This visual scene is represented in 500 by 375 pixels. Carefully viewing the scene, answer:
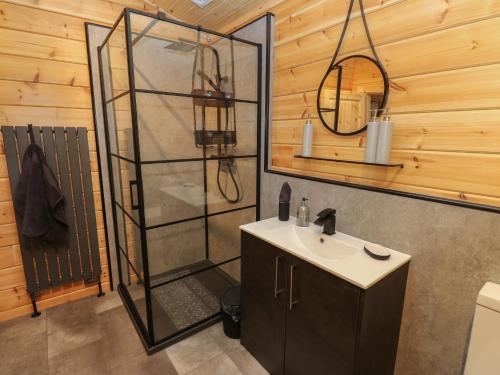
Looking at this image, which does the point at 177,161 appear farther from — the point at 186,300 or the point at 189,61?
the point at 186,300

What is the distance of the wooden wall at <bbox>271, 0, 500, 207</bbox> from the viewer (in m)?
1.08

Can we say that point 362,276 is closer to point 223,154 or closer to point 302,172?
point 302,172

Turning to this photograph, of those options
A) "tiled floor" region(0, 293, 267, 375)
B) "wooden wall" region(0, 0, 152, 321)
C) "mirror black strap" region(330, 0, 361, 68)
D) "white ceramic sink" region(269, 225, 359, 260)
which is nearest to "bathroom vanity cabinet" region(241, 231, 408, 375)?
"white ceramic sink" region(269, 225, 359, 260)

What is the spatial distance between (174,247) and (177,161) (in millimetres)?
689

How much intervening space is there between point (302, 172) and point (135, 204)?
3.66ft

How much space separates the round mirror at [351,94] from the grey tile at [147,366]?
1774mm

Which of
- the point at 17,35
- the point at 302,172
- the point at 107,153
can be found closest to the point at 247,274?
the point at 302,172

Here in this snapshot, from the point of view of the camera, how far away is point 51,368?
67.4 inches

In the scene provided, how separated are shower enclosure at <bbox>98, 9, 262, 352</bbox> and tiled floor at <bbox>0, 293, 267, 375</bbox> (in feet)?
0.34

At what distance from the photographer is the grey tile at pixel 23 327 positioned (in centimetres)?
199

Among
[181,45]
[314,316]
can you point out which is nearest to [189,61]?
[181,45]

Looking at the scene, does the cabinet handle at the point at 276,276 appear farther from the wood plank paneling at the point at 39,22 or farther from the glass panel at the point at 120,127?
the wood plank paneling at the point at 39,22

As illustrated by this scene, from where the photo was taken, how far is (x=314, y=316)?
1.32 meters

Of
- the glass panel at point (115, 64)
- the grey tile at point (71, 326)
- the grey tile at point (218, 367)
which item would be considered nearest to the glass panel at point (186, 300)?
the grey tile at point (218, 367)
